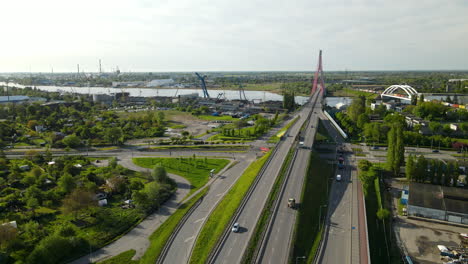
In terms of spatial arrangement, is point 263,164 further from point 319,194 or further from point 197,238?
point 197,238

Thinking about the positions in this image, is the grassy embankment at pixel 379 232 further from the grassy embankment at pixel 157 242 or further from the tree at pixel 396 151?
the grassy embankment at pixel 157 242

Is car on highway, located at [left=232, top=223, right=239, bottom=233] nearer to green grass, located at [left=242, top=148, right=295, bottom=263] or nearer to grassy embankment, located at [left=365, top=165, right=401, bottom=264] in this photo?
green grass, located at [left=242, top=148, right=295, bottom=263]

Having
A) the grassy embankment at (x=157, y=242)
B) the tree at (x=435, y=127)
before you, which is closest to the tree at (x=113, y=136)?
the grassy embankment at (x=157, y=242)

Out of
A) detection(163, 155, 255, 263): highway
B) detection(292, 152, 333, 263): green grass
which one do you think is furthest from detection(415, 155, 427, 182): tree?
detection(163, 155, 255, 263): highway

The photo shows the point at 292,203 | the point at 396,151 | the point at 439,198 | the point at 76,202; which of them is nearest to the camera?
the point at 292,203

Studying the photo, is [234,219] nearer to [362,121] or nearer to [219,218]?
[219,218]

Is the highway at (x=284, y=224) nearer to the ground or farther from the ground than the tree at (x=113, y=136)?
nearer to the ground

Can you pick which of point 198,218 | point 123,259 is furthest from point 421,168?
point 123,259
